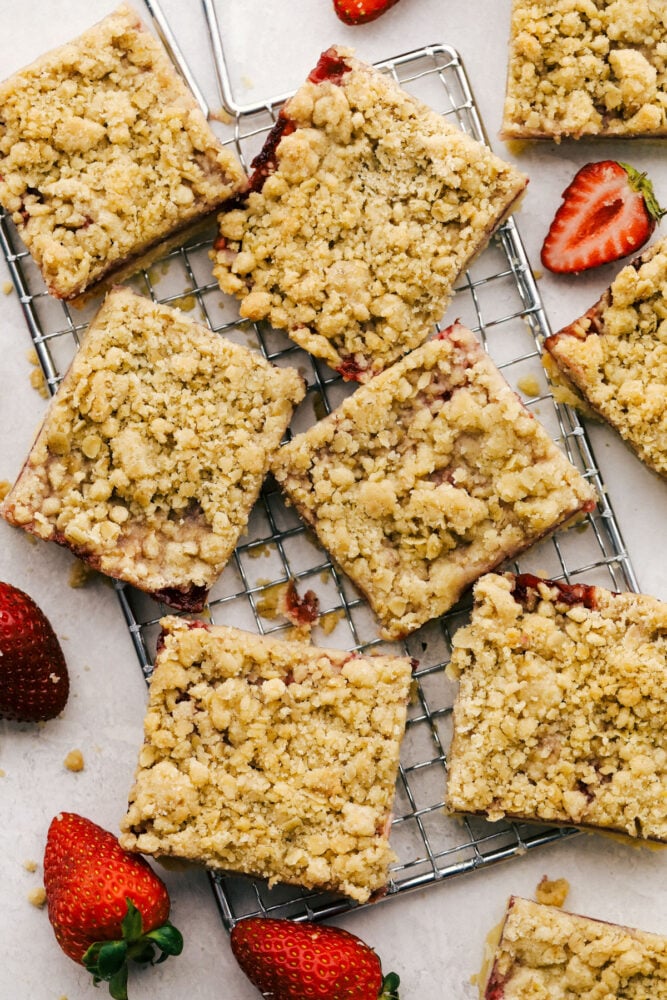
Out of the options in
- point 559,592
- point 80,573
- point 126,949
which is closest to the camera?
point 126,949

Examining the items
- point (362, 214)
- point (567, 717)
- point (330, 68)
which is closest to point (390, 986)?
point (567, 717)

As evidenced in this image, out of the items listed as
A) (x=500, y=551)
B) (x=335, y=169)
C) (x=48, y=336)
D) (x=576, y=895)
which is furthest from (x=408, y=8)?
(x=576, y=895)

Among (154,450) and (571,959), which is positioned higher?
(154,450)

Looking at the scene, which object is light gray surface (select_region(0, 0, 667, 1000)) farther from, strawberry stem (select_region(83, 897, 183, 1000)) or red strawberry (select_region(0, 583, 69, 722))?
strawberry stem (select_region(83, 897, 183, 1000))

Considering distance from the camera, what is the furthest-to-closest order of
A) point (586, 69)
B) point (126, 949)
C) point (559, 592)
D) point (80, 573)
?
point (80, 573)
point (586, 69)
point (559, 592)
point (126, 949)

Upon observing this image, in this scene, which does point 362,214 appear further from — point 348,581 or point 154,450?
point 348,581

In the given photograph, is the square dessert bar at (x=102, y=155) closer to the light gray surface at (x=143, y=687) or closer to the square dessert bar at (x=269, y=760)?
the light gray surface at (x=143, y=687)

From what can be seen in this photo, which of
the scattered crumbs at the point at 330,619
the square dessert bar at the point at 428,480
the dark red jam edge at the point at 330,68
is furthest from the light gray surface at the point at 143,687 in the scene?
the scattered crumbs at the point at 330,619

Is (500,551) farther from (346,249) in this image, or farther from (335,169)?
(335,169)
